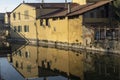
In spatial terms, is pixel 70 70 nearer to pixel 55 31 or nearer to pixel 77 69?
pixel 77 69

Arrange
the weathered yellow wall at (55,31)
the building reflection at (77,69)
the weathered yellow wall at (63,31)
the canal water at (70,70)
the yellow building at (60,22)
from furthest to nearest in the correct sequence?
the weathered yellow wall at (55,31), the weathered yellow wall at (63,31), the yellow building at (60,22), the building reflection at (77,69), the canal water at (70,70)

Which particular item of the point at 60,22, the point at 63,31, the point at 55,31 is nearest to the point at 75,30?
the point at 63,31

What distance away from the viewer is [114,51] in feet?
104

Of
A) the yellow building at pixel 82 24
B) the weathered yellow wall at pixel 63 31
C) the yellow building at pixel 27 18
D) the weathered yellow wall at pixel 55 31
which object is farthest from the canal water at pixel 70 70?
the yellow building at pixel 27 18

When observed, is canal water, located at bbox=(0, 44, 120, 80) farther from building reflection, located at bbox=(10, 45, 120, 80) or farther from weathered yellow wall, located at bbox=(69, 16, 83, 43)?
weathered yellow wall, located at bbox=(69, 16, 83, 43)

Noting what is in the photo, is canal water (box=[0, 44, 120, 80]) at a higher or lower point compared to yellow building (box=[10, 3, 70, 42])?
lower

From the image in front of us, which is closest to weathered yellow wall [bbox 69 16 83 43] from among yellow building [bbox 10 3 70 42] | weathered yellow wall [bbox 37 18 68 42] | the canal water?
weathered yellow wall [bbox 37 18 68 42]

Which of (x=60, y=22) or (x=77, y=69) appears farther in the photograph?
(x=60, y=22)

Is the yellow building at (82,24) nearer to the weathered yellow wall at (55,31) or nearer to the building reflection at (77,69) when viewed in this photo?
the weathered yellow wall at (55,31)

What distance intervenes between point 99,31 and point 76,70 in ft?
48.4

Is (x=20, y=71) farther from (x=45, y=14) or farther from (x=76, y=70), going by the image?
(x=45, y=14)

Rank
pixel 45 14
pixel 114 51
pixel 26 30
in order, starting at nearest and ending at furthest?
1. pixel 114 51
2. pixel 45 14
3. pixel 26 30

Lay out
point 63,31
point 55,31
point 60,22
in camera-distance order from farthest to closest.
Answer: point 55,31, point 60,22, point 63,31

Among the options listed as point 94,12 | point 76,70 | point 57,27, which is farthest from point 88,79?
point 57,27
